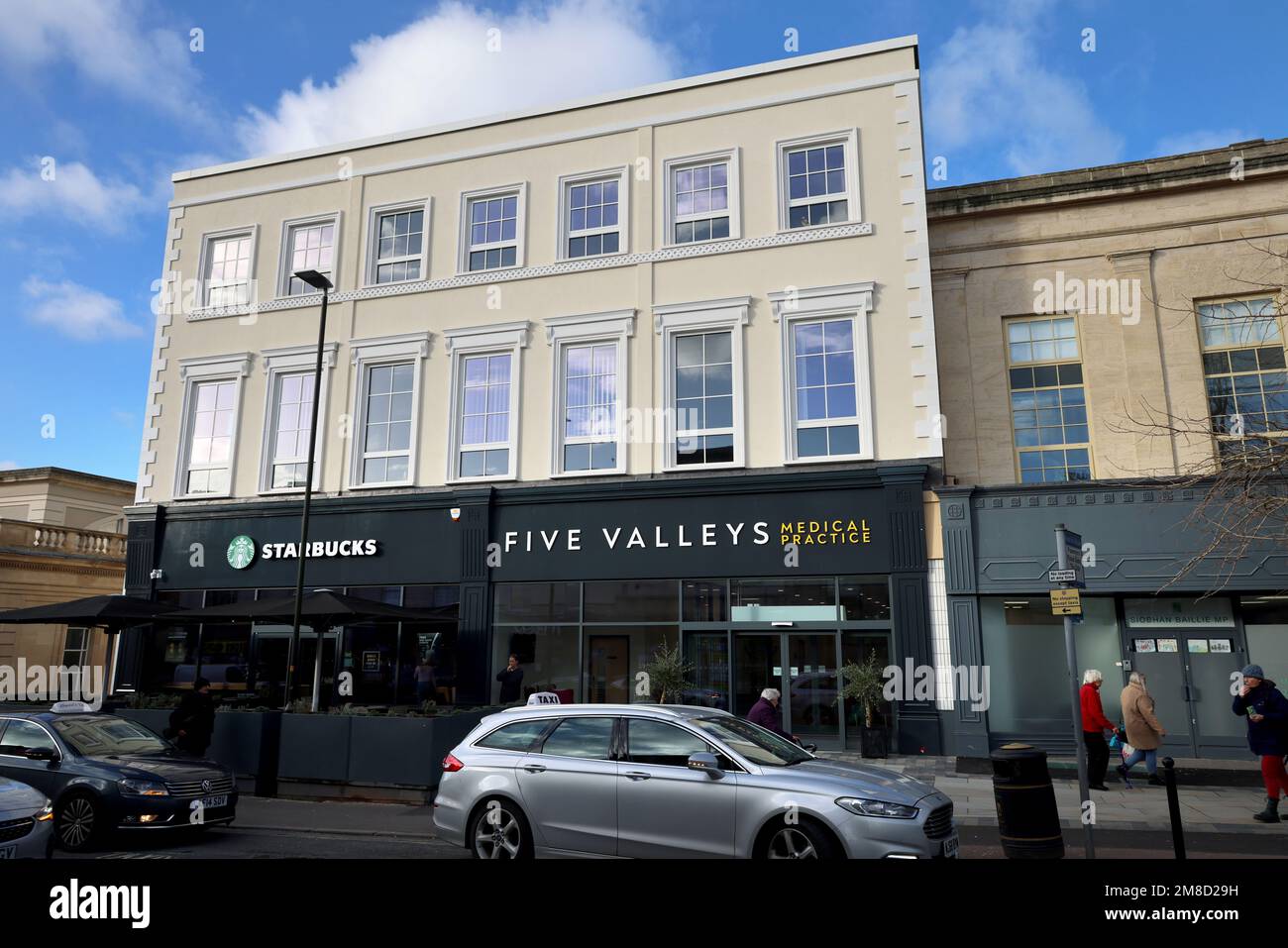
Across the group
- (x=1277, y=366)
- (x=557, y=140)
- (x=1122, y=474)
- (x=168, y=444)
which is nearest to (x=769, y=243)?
(x=557, y=140)

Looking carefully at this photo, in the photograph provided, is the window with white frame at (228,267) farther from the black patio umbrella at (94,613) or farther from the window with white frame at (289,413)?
the black patio umbrella at (94,613)

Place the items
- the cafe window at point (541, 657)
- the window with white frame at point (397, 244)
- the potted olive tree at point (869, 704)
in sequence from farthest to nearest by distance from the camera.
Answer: the window with white frame at point (397, 244), the cafe window at point (541, 657), the potted olive tree at point (869, 704)

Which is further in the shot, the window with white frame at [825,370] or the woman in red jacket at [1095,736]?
the window with white frame at [825,370]

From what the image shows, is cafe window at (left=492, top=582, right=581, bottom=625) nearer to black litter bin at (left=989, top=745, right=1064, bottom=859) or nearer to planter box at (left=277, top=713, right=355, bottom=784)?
planter box at (left=277, top=713, right=355, bottom=784)

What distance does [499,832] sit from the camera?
8.09 meters

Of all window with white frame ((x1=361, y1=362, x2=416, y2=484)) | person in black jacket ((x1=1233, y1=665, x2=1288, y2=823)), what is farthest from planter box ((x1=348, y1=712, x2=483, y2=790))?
person in black jacket ((x1=1233, y1=665, x2=1288, y2=823))

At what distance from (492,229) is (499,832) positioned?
1544 centimetres

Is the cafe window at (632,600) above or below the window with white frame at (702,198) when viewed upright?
below

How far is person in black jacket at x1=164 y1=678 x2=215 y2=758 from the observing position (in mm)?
13516

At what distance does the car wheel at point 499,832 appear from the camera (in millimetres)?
8000

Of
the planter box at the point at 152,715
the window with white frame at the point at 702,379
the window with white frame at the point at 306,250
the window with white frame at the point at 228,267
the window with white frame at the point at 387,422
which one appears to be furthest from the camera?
the window with white frame at the point at 228,267

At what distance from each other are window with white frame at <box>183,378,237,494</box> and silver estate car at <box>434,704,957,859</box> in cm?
1539

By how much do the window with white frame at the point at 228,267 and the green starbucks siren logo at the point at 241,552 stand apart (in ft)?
19.5

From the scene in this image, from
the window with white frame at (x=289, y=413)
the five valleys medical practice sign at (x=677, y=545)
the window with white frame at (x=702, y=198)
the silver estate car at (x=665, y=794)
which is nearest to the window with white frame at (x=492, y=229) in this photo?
the window with white frame at (x=702, y=198)
